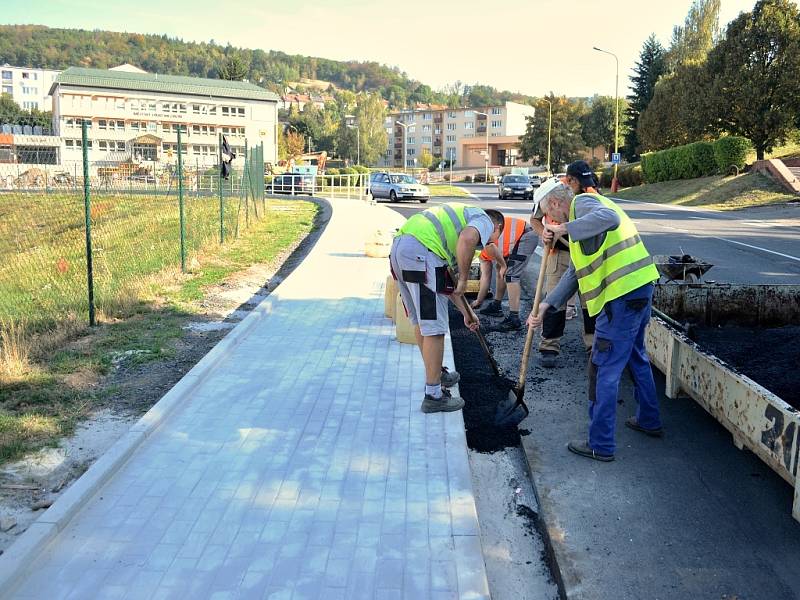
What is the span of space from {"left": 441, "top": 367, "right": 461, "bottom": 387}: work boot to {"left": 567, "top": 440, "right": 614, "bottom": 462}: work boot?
4.17 feet

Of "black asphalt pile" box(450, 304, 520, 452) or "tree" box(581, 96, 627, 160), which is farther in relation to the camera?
"tree" box(581, 96, 627, 160)

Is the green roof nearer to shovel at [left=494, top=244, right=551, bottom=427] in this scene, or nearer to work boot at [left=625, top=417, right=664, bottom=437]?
shovel at [left=494, top=244, right=551, bottom=427]

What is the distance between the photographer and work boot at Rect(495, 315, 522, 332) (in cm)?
797

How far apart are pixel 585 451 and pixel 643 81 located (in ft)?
194

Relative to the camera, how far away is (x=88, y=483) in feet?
13.0

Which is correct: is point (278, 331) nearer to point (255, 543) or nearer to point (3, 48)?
point (255, 543)

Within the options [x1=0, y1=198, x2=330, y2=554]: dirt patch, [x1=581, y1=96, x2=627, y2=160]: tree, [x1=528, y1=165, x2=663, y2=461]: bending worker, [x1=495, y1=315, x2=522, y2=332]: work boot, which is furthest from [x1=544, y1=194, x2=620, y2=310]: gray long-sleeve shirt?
[x1=581, y1=96, x2=627, y2=160]: tree

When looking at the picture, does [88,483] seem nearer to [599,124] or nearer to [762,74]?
[762,74]

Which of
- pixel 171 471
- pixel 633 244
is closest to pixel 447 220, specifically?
pixel 633 244

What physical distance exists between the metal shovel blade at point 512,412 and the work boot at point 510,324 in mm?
2822

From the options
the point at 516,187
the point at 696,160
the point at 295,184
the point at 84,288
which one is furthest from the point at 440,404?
the point at 295,184

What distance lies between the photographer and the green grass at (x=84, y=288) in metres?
5.54

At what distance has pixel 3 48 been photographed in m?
178

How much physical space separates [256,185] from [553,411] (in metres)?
17.5
